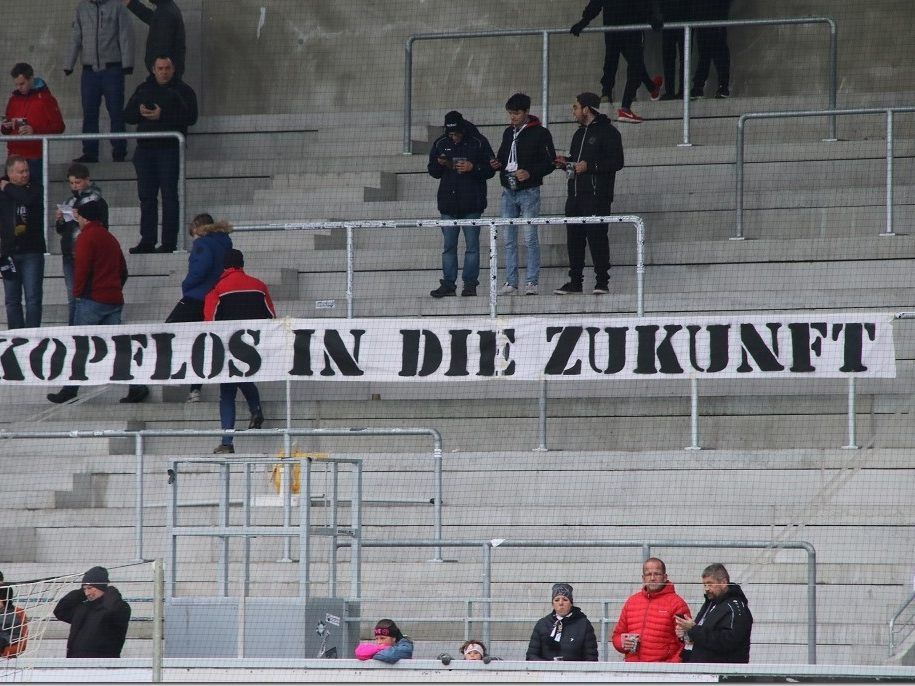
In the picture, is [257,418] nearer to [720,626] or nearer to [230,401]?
[230,401]

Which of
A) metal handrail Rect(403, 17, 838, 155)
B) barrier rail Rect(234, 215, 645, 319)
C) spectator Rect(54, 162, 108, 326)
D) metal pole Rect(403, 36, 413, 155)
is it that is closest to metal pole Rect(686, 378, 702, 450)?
barrier rail Rect(234, 215, 645, 319)

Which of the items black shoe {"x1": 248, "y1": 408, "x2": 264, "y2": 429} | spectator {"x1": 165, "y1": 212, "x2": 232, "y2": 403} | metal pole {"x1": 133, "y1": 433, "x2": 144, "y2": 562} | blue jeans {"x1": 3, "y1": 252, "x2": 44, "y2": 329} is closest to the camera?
metal pole {"x1": 133, "y1": 433, "x2": 144, "y2": 562}

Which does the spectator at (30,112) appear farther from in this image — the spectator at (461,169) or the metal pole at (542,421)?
the metal pole at (542,421)

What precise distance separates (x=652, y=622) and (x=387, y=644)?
5.27ft

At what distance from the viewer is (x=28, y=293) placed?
52.3 ft

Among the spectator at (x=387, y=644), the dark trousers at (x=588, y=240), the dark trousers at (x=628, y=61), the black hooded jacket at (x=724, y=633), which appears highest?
the dark trousers at (x=628, y=61)

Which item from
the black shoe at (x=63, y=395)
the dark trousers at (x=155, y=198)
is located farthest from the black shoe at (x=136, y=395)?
the dark trousers at (x=155, y=198)

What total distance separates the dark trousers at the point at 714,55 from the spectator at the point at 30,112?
6523mm

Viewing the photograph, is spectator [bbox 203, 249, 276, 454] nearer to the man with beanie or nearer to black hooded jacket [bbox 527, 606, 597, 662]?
the man with beanie

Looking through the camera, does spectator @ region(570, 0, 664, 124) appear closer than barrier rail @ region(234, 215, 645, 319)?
No

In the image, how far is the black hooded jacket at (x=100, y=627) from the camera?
10.8m

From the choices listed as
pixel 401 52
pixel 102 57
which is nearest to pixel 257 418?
pixel 102 57

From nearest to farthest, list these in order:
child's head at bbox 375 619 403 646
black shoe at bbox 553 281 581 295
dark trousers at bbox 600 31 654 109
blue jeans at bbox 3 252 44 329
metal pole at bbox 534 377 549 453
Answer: child's head at bbox 375 619 403 646 → metal pole at bbox 534 377 549 453 → black shoe at bbox 553 281 581 295 → blue jeans at bbox 3 252 44 329 → dark trousers at bbox 600 31 654 109

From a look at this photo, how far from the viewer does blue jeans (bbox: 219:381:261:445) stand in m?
14.1
